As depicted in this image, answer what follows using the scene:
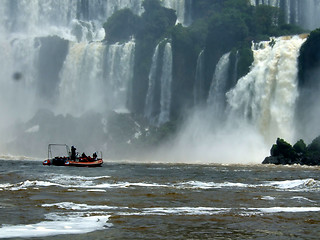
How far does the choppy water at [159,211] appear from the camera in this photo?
62.8 ft

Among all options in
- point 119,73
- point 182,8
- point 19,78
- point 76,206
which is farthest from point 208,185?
point 182,8

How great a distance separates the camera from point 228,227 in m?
20.2

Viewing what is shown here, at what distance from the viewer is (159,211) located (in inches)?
954

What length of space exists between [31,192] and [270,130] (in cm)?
5442

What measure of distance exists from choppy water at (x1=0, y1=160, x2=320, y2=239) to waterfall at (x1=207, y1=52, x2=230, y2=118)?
59.7 meters

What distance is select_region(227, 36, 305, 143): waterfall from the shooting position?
7988cm

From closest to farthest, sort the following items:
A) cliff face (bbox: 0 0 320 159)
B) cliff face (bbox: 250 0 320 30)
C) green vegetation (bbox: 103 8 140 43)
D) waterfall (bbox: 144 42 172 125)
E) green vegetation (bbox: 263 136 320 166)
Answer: green vegetation (bbox: 263 136 320 166) < cliff face (bbox: 0 0 320 159) < waterfall (bbox: 144 42 172 125) < cliff face (bbox: 250 0 320 30) < green vegetation (bbox: 103 8 140 43)

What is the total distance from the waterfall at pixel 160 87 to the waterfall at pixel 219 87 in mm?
12263

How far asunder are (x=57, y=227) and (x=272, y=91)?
214 feet

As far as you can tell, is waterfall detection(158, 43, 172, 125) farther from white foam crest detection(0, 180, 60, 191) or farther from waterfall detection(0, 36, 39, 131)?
white foam crest detection(0, 180, 60, 191)

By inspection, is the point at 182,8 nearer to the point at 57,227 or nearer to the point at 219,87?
the point at 219,87

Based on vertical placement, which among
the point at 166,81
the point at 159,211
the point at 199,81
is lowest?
the point at 159,211

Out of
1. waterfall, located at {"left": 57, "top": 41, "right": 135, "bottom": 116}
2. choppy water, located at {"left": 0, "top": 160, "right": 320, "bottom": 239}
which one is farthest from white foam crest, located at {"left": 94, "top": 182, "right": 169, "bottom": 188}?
waterfall, located at {"left": 57, "top": 41, "right": 135, "bottom": 116}

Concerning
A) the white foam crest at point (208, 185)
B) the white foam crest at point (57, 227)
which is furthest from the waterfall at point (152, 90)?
the white foam crest at point (57, 227)
